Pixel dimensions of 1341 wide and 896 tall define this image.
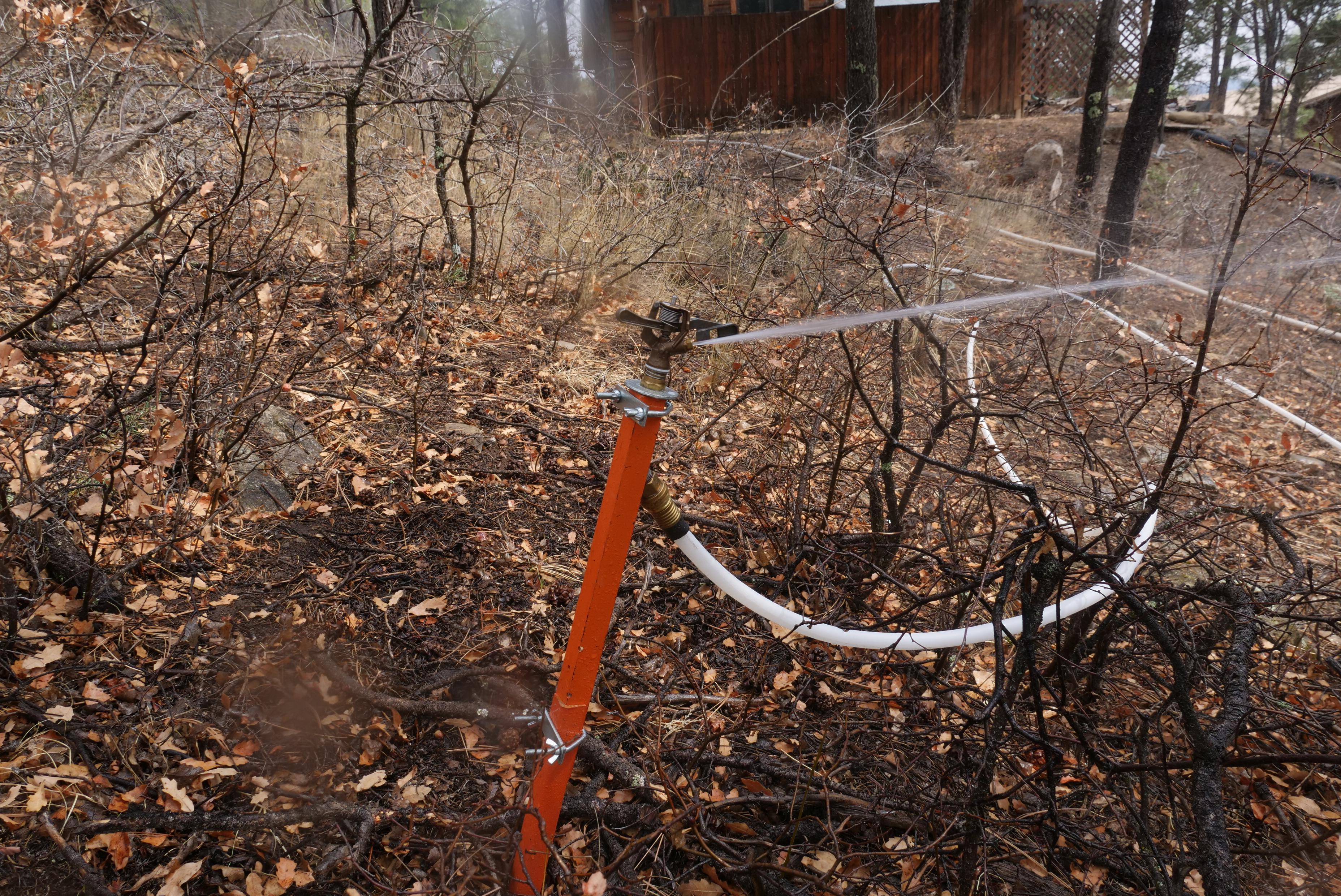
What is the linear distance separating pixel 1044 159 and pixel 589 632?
12.5m

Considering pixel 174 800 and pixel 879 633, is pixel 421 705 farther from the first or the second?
pixel 879 633

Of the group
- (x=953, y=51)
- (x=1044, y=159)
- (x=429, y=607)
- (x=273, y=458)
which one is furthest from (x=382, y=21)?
(x=953, y=51)

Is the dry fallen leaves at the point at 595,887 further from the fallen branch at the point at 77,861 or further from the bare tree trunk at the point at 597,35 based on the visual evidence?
the bare tree trunk at the point at 597,35

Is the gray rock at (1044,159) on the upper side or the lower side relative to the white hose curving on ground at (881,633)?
upper

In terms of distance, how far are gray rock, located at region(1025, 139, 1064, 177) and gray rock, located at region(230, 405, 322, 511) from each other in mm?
11597

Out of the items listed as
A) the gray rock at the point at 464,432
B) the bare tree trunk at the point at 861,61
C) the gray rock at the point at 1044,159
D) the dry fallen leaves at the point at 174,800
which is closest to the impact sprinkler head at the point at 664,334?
the dry fallen leaves at the point at 174,800

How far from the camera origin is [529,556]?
10.8ft

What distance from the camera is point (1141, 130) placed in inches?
296

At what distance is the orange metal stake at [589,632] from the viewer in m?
1.68

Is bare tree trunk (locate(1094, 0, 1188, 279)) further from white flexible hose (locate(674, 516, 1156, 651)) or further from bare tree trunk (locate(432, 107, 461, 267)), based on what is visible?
white flexible hose (locate(674, 516, 1156, 651))

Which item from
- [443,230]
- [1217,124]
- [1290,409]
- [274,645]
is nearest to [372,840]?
[274,645]

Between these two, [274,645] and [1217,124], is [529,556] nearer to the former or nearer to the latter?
[274,645]

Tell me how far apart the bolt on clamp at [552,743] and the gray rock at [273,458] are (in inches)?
72.3

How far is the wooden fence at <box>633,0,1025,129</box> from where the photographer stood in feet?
51.1
